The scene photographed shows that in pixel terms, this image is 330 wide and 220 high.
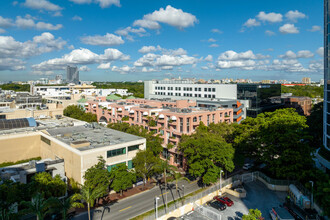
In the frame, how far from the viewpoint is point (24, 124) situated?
201 ft

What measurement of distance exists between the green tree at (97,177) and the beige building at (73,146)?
7.17ft

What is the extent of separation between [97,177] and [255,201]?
26718 millimetres

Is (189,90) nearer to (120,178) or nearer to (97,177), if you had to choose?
(120,178)

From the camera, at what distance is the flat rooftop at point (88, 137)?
4397cm

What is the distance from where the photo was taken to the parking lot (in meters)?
35.6

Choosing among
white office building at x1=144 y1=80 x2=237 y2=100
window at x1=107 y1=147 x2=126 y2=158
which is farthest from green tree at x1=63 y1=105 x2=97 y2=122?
white office building at x1=144 y1=80 x2=237 y2=100

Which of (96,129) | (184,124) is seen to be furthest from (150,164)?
(96,129)

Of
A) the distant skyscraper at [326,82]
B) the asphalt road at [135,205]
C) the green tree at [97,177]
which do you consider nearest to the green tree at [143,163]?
the asphalt road at [135,205]

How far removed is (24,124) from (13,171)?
24825mm

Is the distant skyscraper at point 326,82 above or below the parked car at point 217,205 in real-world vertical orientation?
above

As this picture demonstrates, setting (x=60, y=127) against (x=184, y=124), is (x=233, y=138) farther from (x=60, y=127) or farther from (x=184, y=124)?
(x=60, y=127)

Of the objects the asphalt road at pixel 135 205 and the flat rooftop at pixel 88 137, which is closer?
the asphalt road at pixel 135 205

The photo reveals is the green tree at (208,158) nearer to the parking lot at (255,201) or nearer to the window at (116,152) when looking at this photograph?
the parking lot at (255,201)

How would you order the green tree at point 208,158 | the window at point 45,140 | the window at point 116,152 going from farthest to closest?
the window at point 45,140 < the window at point 116,152 < the green tree at point 208,158
